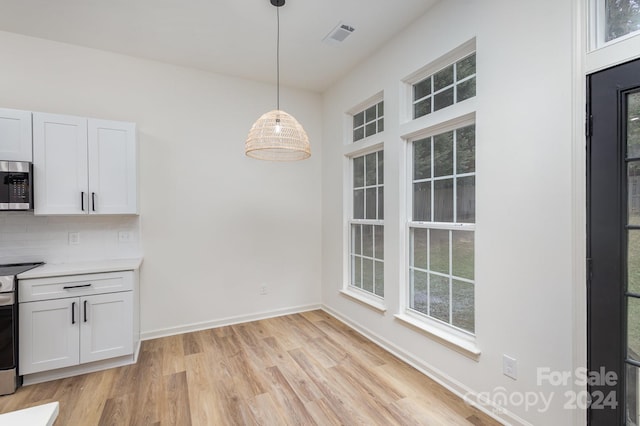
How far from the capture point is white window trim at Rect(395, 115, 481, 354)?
7.36 ft

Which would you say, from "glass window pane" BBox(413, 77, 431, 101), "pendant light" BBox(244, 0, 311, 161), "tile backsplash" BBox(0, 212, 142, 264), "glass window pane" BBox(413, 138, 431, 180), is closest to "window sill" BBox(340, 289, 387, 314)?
"glass window pane" BBox(413, 138, 431, 180)

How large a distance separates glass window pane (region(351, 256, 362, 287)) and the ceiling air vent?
245 centimetres

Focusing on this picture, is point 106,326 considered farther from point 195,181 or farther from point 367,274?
point 367,274

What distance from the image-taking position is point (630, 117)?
4.83 feet

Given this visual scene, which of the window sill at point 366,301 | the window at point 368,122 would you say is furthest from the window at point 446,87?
the window sill at point 366,301

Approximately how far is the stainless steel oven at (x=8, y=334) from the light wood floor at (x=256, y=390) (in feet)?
0.39

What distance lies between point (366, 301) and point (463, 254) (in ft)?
4.39

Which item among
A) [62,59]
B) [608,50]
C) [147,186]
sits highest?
[62,59]

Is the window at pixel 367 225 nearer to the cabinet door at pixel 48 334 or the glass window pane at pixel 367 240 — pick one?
the glass window pane at pixel 367 240

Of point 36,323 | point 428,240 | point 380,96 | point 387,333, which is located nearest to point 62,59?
point 36,323

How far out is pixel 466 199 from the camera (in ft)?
7.63

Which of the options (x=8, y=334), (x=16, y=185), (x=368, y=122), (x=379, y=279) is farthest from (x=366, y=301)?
(x=16, y=185)

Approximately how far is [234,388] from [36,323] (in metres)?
1.74

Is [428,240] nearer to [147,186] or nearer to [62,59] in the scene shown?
[147,186]
